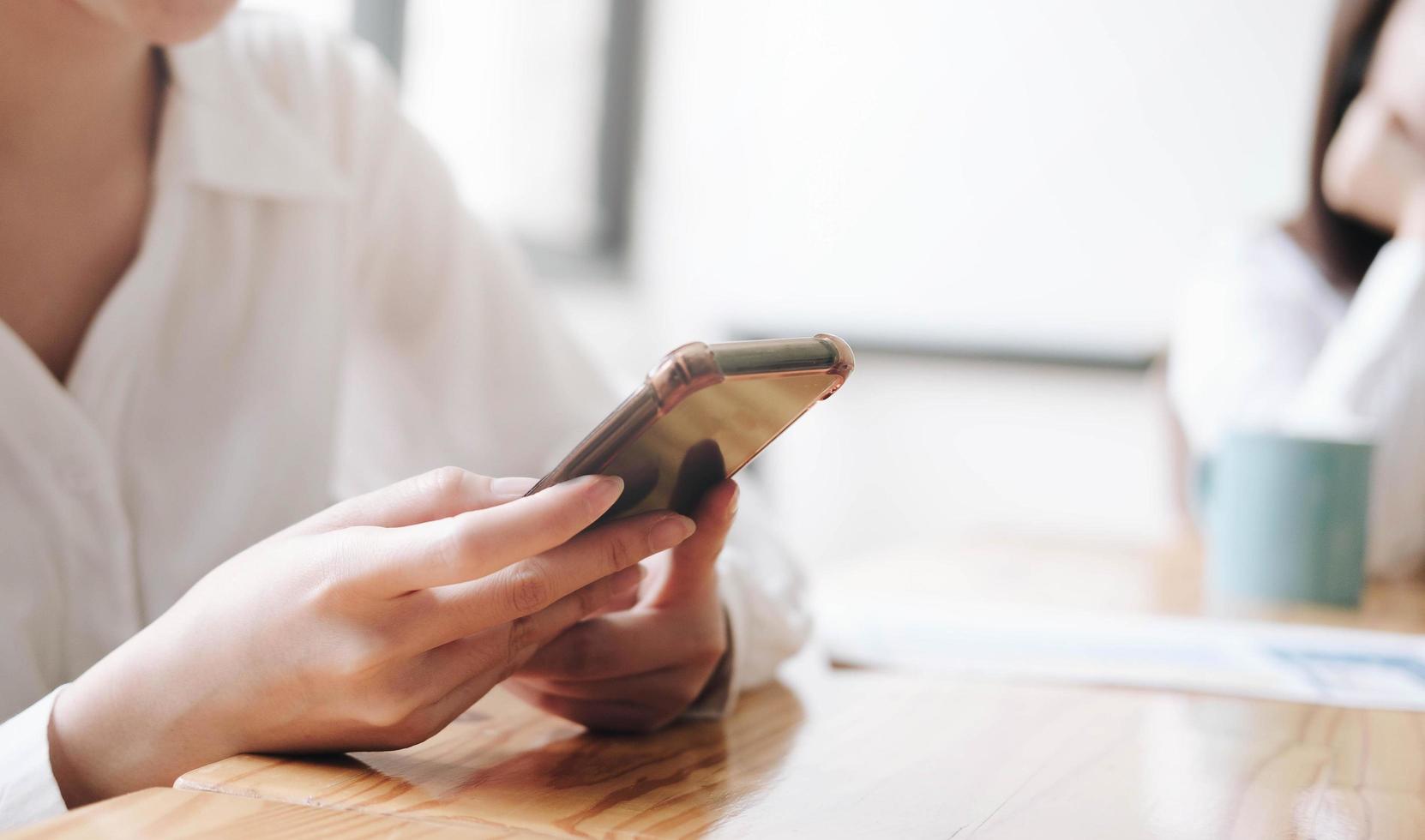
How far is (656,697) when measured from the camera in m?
0.55

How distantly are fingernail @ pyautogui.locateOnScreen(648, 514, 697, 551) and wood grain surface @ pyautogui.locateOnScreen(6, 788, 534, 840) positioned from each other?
108 millimetres

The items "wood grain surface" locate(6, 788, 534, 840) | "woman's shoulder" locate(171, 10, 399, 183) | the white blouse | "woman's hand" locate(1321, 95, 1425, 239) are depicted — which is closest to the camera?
"wood grain surface" locate(6, 788, 534, 840)

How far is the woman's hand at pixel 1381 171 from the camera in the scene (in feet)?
4.74

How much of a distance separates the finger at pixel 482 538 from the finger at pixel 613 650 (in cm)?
13

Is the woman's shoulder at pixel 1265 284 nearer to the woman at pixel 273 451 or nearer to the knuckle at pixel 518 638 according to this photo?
the woman at pixel 273 451

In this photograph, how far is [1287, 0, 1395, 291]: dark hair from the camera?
154 centimetres

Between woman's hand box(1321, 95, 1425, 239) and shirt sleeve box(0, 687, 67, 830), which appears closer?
shirt sleeve box(0, 687, 67, 830)

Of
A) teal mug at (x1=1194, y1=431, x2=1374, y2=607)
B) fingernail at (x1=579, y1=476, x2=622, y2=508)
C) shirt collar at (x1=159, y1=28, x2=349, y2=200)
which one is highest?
shirt collar at (x1=159, y1=28, x2=349, y2=200)

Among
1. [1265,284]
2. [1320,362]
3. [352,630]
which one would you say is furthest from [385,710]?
[1265,284]

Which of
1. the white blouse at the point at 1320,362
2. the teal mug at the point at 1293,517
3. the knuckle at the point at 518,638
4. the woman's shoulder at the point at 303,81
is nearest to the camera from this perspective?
the knuckle at the point at 518,638

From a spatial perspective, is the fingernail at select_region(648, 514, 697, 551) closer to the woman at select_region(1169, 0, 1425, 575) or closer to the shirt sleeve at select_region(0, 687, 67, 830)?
the shirt sleeve at select_region(0, 687, 67, 830)

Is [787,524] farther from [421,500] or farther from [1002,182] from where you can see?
[421,500]

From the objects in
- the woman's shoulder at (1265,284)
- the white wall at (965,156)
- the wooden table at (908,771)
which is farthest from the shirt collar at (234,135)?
the white wall at (965,156)

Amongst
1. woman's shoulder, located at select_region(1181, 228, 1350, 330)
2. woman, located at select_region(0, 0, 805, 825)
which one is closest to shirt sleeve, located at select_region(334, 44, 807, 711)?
woman, located at select_region(0, 0, 805, 825)
